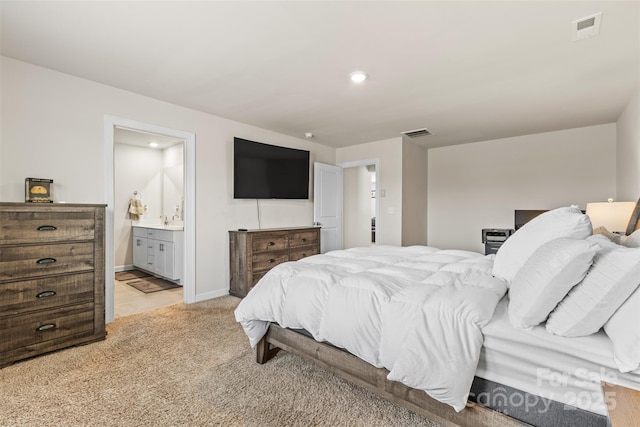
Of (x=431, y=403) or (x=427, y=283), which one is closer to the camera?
(x=431, y=403)

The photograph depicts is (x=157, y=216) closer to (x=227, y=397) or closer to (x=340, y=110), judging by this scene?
(x=340, y=110)

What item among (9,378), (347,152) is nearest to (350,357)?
(9,378)

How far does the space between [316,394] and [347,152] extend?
14.9 feet

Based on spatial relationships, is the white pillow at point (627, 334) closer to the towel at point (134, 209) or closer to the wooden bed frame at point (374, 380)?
the wooden bed frame at point (374, 380)

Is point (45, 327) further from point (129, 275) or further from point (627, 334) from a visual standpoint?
point (627, 334)

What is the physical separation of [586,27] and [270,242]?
3639mm

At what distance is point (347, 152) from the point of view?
573 centimetres

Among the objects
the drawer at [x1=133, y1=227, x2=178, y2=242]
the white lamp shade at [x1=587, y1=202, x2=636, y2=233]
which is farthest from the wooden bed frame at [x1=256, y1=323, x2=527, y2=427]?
the drawer at [x1=133, y1=227, x2=178, y2=242]

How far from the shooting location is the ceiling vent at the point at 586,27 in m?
1.93

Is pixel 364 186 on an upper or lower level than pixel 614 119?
lower

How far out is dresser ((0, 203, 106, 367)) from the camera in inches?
85.0

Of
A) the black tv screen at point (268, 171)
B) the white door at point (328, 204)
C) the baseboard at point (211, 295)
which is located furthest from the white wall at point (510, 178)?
the baseboard at point (211, 295)

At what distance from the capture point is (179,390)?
186cm

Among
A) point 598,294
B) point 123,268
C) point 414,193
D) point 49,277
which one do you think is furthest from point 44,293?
point 414,193
